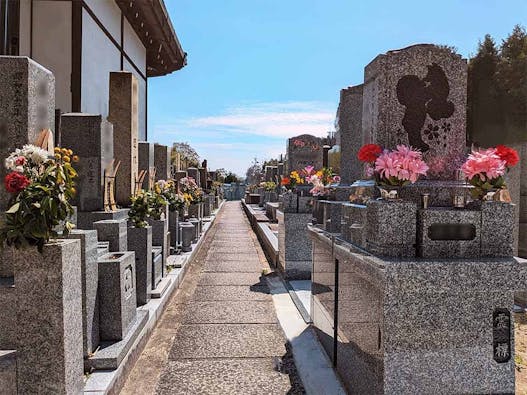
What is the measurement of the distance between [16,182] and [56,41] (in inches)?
284

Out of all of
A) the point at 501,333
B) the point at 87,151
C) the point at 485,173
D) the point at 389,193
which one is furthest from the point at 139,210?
the point at 501,333

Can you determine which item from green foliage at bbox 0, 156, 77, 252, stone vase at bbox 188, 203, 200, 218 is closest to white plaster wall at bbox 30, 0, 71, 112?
stone vase at bbox 188, 203, 200, 218

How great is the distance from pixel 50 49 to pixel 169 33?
6.26 meters

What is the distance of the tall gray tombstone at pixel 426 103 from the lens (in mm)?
3883

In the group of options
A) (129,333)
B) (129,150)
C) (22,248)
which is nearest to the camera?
(22,248)

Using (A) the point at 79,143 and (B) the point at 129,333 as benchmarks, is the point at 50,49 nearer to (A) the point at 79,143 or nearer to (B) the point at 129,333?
(A) the point at 79,143

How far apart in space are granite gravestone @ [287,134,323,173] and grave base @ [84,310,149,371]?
11172 millimetres

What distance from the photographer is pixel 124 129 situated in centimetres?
809

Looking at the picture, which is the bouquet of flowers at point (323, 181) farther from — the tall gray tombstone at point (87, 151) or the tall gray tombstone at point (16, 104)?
the tall gray tombstone at point (16, 104)

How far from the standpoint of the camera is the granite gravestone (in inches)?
596

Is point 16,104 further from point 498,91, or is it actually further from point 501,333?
point 498,91

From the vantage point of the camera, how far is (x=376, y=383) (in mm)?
2939

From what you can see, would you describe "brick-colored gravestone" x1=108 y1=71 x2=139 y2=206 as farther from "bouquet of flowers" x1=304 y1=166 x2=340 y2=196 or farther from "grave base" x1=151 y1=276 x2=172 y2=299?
"bouquet of flowers" x1=304 y1=166 x2=340 y2=196

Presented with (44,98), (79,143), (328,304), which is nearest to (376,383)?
(328,304)
